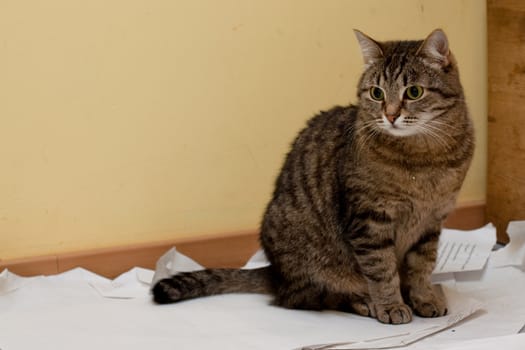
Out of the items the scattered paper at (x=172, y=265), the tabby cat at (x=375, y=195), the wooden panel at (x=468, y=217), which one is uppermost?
the tabby cat at (x=375, y=195)

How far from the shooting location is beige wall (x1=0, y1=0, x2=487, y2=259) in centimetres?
202

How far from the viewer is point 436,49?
1.71 m

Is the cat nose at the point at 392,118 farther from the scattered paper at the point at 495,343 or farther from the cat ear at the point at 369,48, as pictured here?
the scattered paper at the point at 495,343

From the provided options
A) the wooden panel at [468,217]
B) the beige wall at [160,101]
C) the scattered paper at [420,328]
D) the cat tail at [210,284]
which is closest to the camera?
the scattered paper at [420,328]

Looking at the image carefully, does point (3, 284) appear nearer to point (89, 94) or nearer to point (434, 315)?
point (89, 94)

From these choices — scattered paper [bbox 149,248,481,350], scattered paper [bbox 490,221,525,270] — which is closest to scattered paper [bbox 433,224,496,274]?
scattered paper [bbox 490,221,525,270]

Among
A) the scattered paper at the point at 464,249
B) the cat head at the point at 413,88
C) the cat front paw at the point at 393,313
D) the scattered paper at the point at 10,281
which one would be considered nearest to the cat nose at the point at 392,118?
the cat head at the point at 413,88

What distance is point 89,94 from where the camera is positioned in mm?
2049

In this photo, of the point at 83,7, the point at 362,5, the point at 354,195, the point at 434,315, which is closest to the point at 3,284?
the point at 83,7

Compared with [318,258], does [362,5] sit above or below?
above

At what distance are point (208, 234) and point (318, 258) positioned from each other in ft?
1.51

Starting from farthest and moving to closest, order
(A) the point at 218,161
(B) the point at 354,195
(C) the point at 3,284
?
1. (A) the point at 218,161
2. (C) the point at 3,284
3. (B) the point at 354,195

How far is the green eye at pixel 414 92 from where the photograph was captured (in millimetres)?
1706

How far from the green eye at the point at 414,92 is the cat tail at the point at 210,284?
0.54m
